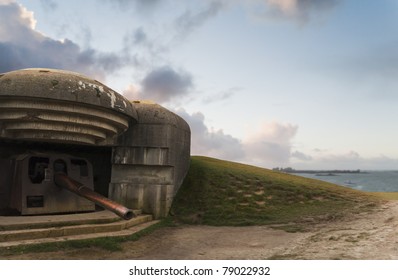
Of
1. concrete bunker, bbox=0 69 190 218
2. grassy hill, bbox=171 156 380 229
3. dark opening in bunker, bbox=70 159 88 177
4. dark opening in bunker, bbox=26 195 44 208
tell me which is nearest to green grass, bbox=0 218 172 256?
concrete bunker, bbox=0 69 190 218

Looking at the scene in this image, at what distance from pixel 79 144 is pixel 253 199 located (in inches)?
274

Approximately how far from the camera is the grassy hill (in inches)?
444

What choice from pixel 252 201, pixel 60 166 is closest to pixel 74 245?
pixel 60 166

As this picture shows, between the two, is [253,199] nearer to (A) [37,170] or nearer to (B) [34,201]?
(B) [34,201]

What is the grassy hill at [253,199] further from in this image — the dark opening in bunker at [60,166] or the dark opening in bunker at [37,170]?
the dark opening in bunker at [37,170]

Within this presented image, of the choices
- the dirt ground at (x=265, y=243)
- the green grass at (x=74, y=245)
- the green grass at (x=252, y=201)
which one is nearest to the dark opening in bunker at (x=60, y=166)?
the green grass at (x=252, y=201)

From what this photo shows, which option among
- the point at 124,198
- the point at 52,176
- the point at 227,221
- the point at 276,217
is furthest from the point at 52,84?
the point at 276,217

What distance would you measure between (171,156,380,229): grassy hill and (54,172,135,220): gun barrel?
136 inches

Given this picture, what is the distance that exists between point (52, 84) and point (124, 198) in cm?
488

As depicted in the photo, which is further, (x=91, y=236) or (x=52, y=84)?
(x=52, y=84)

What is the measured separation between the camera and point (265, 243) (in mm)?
7918

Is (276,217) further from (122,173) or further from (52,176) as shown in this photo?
(52,176)

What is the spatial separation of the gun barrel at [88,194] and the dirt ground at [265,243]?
87 centimetres

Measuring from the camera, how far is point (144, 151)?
38.6 feet
